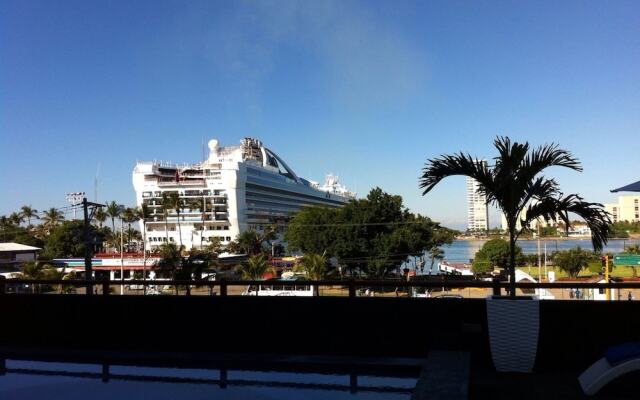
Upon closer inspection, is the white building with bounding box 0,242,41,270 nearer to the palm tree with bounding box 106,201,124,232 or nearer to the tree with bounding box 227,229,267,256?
the palm tree with bounding box 106,201,124,232

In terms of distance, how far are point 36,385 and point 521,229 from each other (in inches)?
171

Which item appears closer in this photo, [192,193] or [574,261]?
[574,261]

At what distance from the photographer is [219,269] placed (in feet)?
165

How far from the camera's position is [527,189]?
4.54 metres

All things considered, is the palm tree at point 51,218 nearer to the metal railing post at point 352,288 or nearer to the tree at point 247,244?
the tree at point 247,244

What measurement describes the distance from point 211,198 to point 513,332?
180 ft

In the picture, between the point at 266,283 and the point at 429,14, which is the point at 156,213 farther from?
the point at 266,283

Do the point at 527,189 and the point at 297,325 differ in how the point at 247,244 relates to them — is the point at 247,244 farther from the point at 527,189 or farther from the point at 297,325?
the point at 527,189

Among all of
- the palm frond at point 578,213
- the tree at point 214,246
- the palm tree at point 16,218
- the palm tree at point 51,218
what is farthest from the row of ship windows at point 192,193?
the palm frond at point 578,213

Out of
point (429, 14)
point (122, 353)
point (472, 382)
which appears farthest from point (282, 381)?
point (429, 14)

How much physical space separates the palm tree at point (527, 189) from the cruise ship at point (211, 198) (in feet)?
170

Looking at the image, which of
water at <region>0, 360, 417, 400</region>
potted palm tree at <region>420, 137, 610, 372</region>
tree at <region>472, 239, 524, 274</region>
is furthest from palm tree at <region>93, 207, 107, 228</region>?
potted palm tree at <region>420, 137, 610, 372</region>

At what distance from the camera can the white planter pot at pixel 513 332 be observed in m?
4.03

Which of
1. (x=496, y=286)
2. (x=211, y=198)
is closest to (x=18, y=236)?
(x=211, y=198)
